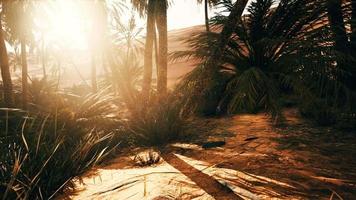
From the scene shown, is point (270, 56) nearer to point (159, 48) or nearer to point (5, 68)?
point (159, 48)

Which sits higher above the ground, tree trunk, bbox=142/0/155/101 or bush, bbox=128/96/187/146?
tree trunk, bbox=142/0/155/101

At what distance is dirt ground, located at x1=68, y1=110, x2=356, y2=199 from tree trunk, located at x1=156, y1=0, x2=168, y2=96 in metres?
2.80

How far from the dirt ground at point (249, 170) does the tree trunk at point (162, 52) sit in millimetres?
2800

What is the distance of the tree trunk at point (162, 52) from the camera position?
821 centimetres

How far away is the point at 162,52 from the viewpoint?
27.3ft

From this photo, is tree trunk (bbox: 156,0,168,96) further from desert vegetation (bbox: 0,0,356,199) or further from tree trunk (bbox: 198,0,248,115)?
tree trunk (bbox: 198,0,248,115)

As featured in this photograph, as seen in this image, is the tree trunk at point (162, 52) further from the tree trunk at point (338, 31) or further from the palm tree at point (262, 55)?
the tree trunk at point (338, 31)

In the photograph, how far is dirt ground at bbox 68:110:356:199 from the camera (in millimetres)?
3002

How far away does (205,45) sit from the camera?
15.6 feet

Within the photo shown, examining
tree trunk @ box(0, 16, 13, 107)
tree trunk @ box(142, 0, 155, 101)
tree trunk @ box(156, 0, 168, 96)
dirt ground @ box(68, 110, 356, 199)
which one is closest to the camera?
dirt ground @ box(68, 110, 356, 199)

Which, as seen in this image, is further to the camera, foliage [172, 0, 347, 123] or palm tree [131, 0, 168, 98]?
palm tree [131, 0, 168, 98]

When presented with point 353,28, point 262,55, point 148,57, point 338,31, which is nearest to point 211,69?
point 262,55

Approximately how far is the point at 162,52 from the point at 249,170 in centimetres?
523

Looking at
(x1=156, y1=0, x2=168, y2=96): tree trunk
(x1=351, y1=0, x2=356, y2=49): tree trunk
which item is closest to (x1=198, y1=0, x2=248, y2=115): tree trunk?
(x1=351, y1=0, x2=356, y2=49): tree trunk
